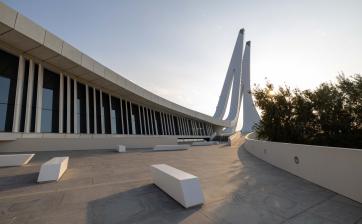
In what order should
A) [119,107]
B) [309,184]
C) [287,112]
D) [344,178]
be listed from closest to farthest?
[344,178], [309,184], [287,112], [119,107]

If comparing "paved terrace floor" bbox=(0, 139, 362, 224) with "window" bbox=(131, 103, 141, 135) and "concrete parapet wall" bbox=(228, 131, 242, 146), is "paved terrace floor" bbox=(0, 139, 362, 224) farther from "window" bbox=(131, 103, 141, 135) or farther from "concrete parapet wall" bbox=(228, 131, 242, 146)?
"window" bbox=(131, 103, 141, 135)

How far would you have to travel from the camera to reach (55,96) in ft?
53.2

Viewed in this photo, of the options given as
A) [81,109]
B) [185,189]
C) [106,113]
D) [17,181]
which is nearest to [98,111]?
[106,113]

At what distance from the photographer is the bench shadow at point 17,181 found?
5.12 metres

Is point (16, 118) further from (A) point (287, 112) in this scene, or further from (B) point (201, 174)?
(A) point (287, 112)

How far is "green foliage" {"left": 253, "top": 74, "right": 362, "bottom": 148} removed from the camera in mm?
9242

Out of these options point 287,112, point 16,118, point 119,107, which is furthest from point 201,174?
point 119,107

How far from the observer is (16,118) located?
12.8 meters

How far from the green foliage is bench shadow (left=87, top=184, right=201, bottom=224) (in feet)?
30.2

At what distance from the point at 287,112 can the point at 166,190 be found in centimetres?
1027

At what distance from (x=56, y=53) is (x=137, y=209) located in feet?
45.4

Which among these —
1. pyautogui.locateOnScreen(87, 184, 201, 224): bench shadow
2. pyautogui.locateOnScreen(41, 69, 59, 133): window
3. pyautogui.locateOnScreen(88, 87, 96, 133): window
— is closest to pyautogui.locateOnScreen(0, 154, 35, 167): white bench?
pyautogui.locateOnScreen(87, 184, 201, 224): bench shadow

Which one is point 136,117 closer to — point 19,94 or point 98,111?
point 98,111

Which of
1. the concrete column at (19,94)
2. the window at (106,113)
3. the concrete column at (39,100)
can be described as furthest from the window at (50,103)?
the window at (106,113)
